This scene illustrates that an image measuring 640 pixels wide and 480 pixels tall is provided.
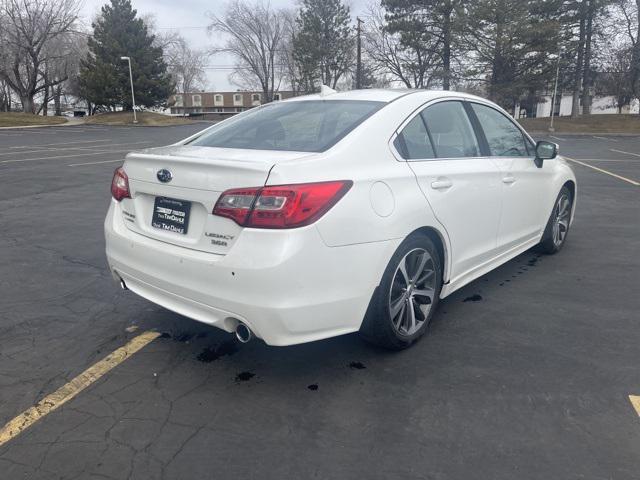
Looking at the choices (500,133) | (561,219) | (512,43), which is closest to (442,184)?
(500,133)

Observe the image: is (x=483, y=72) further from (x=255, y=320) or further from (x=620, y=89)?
(x=255, y=320)

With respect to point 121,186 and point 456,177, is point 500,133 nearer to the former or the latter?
point 456,177

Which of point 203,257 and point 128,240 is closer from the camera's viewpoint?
point 203,257

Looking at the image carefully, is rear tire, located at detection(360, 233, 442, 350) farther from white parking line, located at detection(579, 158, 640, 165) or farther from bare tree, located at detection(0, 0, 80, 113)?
bare tree, located at detection(0, 0, 80, 113)

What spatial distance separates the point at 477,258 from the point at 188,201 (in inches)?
84.0

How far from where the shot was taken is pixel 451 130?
11.8 ft

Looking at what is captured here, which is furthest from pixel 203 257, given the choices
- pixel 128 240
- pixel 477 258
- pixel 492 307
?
pixel 492 307

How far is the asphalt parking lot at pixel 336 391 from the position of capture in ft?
7.06

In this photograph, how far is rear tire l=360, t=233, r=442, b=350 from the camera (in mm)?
2814

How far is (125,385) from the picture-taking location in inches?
108

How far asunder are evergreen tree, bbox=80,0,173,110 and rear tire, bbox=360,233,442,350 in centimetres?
4721

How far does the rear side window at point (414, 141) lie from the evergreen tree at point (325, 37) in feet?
170

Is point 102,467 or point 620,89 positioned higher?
point 620,89

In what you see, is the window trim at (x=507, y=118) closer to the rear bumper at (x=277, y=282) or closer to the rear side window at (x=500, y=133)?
the rear side window at (x=500, y=133)
